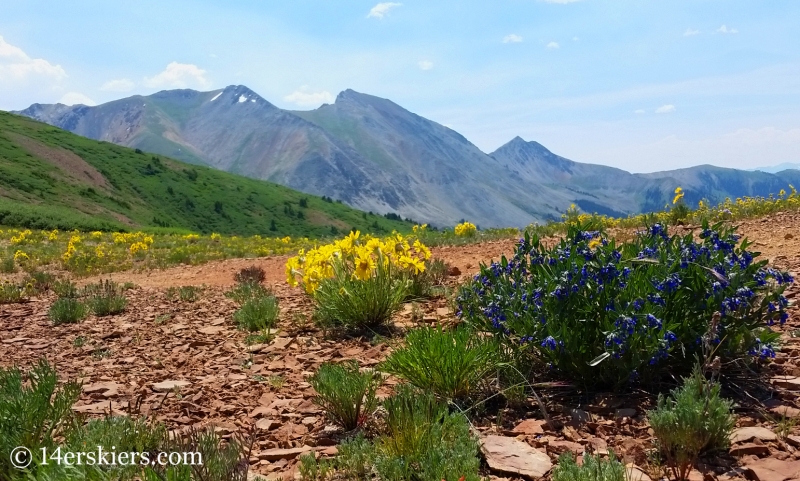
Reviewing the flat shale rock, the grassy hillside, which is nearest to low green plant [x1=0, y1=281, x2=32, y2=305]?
the flat shale rock

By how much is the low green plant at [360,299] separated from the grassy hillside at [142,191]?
5366 cm

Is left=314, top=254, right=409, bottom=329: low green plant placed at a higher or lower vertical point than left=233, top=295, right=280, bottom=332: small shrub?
higher

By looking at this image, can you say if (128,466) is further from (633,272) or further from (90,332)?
(90,332)

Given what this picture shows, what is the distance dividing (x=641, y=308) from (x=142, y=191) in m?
112

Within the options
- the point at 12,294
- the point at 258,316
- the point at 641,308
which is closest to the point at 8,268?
the point at 12,294

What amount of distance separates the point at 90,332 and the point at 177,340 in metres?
1.33

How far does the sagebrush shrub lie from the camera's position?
10.5ft

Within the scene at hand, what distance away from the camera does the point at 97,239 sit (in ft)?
75.8

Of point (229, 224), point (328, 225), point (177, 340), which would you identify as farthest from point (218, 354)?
point (328, 225)

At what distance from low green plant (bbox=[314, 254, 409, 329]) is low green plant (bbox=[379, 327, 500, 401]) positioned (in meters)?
1.92

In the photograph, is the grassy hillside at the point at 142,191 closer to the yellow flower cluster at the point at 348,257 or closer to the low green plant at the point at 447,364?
the yellow flower cluster at the point at 348,257

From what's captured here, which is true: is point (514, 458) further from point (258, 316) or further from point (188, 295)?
point (188, 295)

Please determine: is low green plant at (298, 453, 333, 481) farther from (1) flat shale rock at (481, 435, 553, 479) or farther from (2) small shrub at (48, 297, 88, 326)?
(2) small shrub at (48, 297, 88, 326)

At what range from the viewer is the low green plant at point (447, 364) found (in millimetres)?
3467
